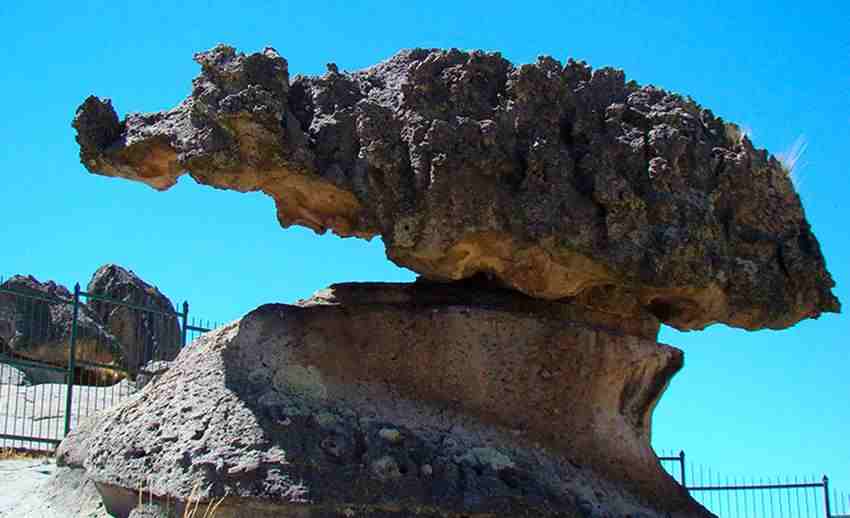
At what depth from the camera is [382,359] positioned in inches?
256

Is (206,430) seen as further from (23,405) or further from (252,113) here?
(23,405)

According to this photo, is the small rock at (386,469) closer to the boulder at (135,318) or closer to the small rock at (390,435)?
the small rock at (390,435)

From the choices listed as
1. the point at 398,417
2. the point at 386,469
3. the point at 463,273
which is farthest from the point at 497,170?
the point at 386,469

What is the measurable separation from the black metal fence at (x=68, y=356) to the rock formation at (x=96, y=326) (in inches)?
0.6

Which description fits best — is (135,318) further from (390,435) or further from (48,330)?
(390,435)

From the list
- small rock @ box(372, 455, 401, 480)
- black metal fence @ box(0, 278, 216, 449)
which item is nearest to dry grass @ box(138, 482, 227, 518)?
small rock @ box(372, 455, 401, 480)

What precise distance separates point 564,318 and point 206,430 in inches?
89.5

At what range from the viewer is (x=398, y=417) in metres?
6.29

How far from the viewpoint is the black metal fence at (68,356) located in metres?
11.2

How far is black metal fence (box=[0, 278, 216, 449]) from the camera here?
441 inches

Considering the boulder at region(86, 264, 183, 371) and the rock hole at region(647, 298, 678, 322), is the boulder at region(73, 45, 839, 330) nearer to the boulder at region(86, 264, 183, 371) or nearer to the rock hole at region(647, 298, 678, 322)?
the rock hole at region(647, 298, 678, 322)

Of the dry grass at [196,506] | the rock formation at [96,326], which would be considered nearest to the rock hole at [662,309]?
the dry grass at [196,506]

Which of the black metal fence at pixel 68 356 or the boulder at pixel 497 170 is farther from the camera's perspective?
the black metal fence at pixel 68 356

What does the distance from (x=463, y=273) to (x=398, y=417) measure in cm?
94
